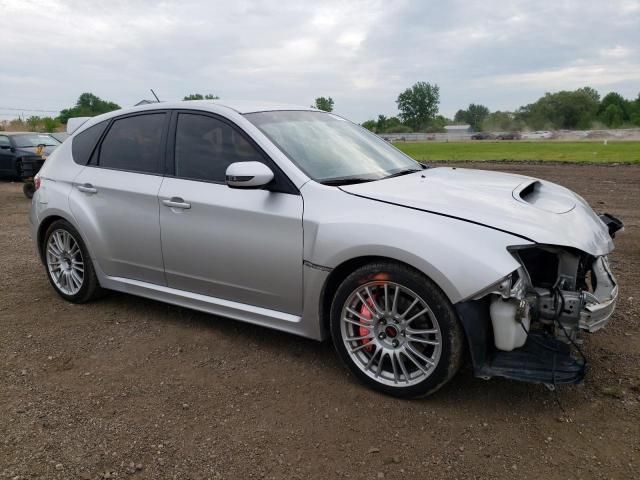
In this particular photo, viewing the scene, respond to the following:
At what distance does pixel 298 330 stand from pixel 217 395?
661mm

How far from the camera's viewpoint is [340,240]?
328 cm

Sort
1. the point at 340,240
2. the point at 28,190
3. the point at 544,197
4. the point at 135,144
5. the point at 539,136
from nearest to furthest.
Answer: the point at 340,240
the point at 544,197
the point at 135,144
the point at 28,190
the point at 539,136

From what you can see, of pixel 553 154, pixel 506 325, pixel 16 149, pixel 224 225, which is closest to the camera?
pixel 506 325

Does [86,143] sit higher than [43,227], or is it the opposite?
[86,143]

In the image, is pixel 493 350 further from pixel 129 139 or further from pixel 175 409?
pixel 129 139

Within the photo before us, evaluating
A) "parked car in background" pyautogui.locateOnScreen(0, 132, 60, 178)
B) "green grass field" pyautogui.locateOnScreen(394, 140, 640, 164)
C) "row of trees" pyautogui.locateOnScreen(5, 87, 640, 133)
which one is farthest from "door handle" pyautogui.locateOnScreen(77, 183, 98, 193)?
"row of trees" pyautogui.locateOnScreen(5, 87, 640, 133)

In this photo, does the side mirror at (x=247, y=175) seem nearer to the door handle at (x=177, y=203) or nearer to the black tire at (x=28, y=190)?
the door handle at (x=177, y=203)

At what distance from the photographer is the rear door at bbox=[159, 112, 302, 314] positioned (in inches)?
140

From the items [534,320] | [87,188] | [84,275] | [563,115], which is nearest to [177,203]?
[87,188]

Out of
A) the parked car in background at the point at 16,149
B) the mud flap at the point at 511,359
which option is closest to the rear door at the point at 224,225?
the mud flap at the point at 511,359

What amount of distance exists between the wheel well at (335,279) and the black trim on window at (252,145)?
0.57m

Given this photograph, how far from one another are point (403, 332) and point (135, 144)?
2781mm

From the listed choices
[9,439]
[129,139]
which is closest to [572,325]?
[9,439]

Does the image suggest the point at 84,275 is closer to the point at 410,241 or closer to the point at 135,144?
the point at 135,144
